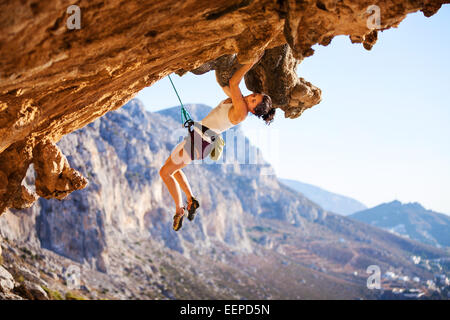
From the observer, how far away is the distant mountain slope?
146m

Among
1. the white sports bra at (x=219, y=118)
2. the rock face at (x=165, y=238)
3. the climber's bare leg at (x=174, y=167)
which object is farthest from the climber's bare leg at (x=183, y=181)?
the rock face at (x=165, y=238)

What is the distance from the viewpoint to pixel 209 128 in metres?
7.35

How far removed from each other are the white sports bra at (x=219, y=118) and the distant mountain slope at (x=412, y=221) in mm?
152494

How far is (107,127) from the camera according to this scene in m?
70.9

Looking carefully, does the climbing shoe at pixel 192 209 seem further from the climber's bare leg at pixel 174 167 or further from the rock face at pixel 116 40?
the rock face at pixel 116 40

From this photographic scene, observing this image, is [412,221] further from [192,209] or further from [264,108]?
[264,108]

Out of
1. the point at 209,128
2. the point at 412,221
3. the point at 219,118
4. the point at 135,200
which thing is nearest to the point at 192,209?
the point at 209,128

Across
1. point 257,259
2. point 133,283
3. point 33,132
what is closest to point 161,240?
point 133,283

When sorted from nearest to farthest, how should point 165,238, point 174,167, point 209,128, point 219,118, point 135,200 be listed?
point 219,118, point 209,128, point 174,167, point 135,200, point 165,238

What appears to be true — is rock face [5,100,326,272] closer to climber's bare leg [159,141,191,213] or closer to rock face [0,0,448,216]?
rock face [0,0,448,216]

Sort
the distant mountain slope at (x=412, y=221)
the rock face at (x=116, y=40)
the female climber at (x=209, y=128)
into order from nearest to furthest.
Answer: the rock face at (x=116, y=40) < the female climber at (x=209, y=128) < the distant mountain slope at (x=412, y=221)

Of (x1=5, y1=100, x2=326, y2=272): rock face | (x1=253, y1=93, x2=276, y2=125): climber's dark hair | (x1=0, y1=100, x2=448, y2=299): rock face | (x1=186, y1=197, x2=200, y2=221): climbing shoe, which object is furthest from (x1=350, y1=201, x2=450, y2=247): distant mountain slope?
(x1=253, y1=93, x2=276, y2=125): climber's dark hair

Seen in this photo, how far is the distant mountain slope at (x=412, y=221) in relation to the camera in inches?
5728

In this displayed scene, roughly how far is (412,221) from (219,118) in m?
A: 184
